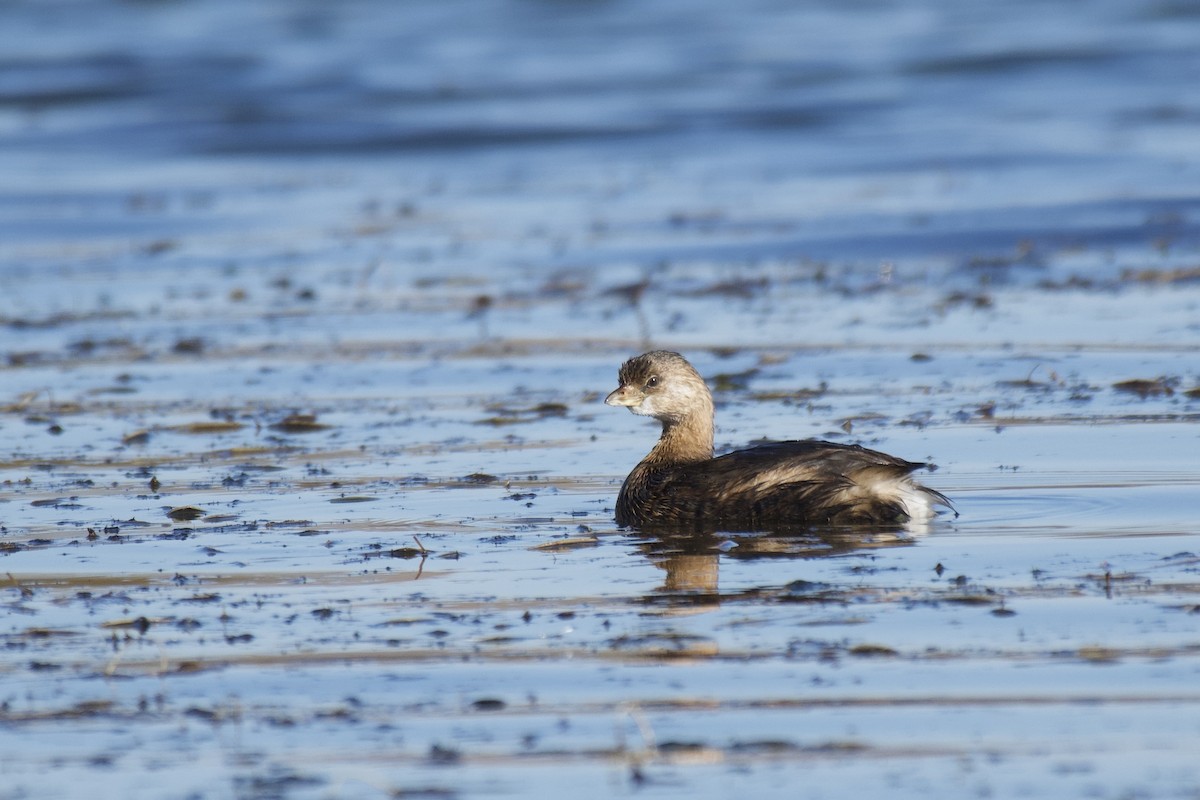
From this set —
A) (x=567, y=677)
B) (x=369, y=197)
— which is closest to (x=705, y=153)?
(x=369, y=197)

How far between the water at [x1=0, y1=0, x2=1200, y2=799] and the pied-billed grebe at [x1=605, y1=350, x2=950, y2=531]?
0.21 meters

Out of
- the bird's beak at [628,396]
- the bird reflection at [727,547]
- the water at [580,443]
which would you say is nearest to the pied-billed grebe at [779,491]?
the bird reflection at [727,547]

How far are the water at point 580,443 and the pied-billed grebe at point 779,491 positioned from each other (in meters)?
0.21

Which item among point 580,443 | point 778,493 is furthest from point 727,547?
point 580,443

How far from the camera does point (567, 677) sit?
21.7ft

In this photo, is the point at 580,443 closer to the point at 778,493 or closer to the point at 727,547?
the point at 778,493

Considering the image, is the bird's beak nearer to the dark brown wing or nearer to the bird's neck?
the bird's neck

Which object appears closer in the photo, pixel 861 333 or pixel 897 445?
pixel 897 445

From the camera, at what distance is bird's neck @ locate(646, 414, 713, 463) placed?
33.2 feet

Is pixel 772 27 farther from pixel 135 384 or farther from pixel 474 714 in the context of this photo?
pixel 474 714

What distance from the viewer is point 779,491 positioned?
361 inches

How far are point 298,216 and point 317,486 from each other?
1290cm

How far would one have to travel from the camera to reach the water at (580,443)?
6051 mm

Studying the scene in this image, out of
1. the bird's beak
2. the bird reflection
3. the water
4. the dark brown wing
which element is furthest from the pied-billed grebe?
the bird's beak
